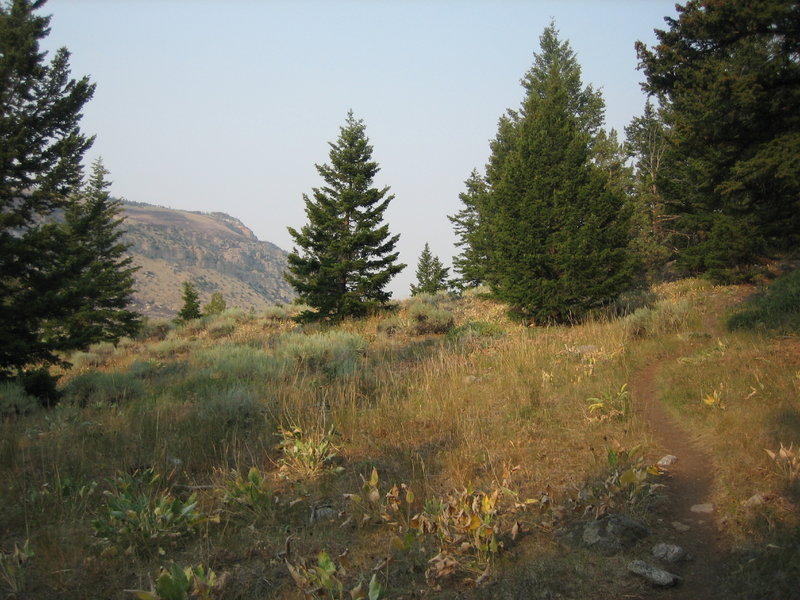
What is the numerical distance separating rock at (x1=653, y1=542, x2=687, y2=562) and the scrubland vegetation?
26 cm

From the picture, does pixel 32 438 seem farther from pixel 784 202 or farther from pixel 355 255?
pixel 355 255

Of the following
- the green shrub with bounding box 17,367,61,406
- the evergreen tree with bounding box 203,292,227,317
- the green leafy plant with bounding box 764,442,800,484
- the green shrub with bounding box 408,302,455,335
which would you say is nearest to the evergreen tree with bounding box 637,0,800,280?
the green leafy plant with bounding box 764,442,800,484

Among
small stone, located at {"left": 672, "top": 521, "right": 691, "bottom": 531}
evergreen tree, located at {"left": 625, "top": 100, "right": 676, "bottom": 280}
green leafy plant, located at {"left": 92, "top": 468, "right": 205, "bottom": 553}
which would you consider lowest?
small stone, located at {"left": 672, "top": 521, "right": 691, "bottom": 531}

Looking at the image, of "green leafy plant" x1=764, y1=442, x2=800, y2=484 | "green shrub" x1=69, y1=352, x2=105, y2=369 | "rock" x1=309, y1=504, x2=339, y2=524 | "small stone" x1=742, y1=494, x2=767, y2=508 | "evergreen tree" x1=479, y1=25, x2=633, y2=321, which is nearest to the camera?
"small stone" x1=742, y1=494, x2=767, y2=508

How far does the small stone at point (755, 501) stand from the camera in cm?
306

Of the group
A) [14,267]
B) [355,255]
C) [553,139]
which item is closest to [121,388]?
[14,267]

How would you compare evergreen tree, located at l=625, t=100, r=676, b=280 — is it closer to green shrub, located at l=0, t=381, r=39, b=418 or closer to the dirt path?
the dirt path

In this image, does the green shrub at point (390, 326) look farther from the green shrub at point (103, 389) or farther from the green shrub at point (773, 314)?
the green shrub at point (773, 314)

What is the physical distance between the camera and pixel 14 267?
32.3 ft

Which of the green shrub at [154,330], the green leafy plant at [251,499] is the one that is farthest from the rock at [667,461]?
the green shrub at [154,330]

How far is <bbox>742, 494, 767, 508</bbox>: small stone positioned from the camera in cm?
306

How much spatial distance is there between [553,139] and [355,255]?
914 centimetres

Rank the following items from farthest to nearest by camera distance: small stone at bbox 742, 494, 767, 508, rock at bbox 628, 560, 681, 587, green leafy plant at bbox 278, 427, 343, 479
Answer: green leafy plant at bbox 278, 427, 343, 479, small stone at bbox 742, 494, 767, 508, rock at bbox 628, 560, 681, 587

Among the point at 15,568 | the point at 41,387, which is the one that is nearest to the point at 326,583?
the point at 15,568
